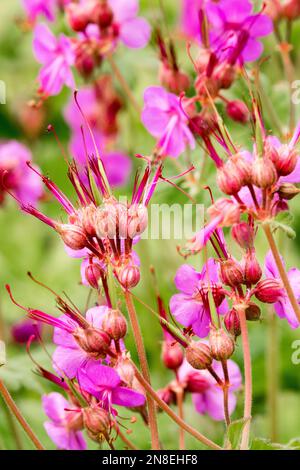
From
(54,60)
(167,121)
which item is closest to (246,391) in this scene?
(167,121)

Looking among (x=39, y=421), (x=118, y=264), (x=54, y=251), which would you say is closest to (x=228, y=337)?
(x=118, y=264)

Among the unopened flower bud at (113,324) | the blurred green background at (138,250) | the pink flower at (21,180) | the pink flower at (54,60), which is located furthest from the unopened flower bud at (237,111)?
the pink flower at (21,180)

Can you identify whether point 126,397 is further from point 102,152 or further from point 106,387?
point 102,152

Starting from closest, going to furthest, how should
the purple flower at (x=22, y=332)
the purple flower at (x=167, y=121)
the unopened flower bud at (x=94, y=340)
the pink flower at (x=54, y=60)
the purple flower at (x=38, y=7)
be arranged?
the unopened flower bud at (x=94, y=340), the purple flower at (x=167, y=121), the pink flower at (x=54, y=60), the purple flower at (x=38, y=7), the purple flower at (x=22, y=332)

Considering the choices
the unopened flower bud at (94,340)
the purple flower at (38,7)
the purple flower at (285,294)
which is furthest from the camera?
the purple flower at (38,7)

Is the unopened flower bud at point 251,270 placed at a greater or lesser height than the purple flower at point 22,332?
lesser

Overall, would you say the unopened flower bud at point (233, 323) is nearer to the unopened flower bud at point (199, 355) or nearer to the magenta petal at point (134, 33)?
the unopened flower bud at point (199, 355)

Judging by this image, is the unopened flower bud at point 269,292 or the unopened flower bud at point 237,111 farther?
the unopened flower bud at point 237,111
